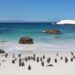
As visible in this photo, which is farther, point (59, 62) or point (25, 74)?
point (59, 62)

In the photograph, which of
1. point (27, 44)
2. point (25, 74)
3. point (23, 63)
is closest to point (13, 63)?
point (23, 63)

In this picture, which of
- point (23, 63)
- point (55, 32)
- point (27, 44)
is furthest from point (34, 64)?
point (55, 32)

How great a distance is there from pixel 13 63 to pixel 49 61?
368cm

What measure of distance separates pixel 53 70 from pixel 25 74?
9.04 ft

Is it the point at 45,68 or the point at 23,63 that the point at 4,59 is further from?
the point at 45,68

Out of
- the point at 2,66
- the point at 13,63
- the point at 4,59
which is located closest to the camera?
the point at 2,66

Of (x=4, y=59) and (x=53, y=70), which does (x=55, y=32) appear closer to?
(x=4, y=59)

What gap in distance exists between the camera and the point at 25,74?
2275cm

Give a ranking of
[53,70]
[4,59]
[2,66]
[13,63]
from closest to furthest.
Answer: [53,70] → [2,66] → [13,63] → [4,59]

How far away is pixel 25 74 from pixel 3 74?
70.4 inches

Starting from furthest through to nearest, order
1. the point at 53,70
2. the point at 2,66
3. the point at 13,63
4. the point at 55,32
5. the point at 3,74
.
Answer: the point at 55,32 → the point at 13,63 → the point at 2,66 → the point at 53,70 → the point at 3,74

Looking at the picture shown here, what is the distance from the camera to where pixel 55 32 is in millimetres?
82000

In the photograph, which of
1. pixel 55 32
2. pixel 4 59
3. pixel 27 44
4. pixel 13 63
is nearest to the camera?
pixel 13 63

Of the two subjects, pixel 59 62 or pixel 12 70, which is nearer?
pixel 12 70
